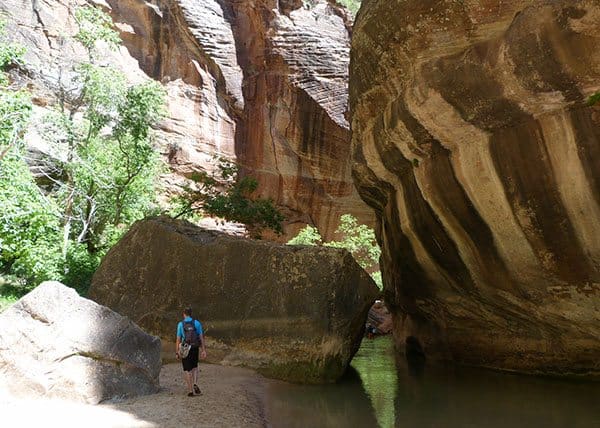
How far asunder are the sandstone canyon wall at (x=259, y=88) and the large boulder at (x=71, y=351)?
17.1m

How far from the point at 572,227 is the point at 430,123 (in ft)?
8.38

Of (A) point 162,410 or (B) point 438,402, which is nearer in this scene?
(A) point 162,410

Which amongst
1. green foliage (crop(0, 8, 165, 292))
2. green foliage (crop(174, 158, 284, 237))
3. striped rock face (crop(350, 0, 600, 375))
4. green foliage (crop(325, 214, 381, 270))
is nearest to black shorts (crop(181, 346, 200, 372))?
striped rock face (crop(350, 0, 600, 375))

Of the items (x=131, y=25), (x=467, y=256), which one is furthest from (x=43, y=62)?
(x=467, y=256)

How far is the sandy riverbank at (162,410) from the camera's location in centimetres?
525

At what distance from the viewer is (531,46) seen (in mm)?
5895

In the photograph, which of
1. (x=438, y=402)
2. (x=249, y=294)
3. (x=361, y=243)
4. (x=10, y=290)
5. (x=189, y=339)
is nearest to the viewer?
(x=189, y=339)

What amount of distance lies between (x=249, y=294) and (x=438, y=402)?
3.99 meters

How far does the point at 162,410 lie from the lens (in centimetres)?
590

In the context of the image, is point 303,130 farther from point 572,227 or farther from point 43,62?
point 572,227

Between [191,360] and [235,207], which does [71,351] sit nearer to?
[191,360]

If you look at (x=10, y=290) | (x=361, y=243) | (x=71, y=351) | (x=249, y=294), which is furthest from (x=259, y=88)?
(x=71, y=351)

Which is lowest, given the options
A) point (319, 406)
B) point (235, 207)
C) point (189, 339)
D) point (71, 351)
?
point (319, 406)

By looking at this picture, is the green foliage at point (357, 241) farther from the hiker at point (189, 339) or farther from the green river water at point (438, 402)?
the hiker at point (189, 339)
